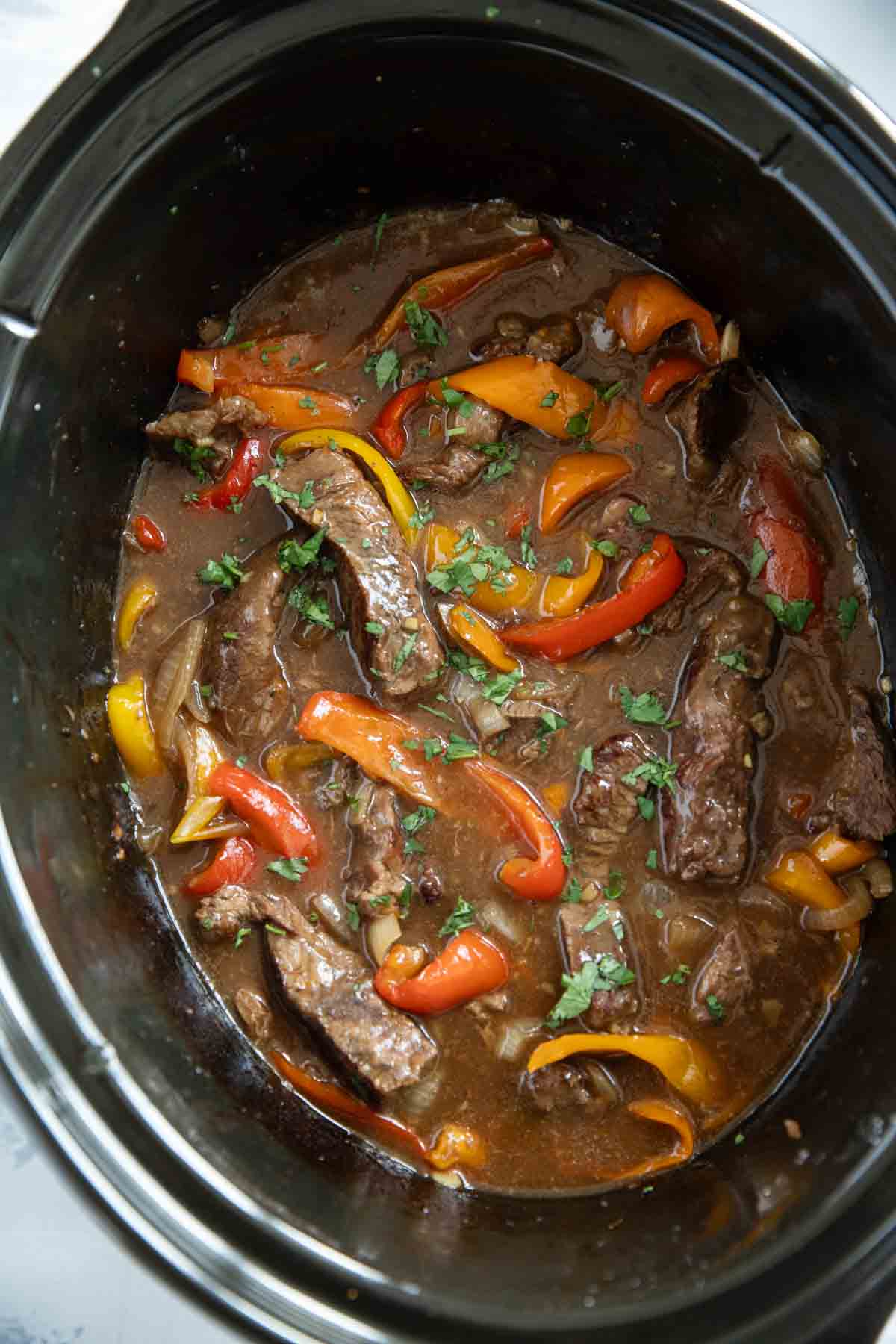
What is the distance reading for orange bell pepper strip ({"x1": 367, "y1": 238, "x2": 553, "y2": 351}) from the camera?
153 inches

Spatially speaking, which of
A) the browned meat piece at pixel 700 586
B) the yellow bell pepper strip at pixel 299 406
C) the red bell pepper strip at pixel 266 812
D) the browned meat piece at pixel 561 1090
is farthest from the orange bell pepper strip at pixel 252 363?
the browned meat piece at pixel 561 1090

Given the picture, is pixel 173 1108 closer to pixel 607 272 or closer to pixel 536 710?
pixel 536 710

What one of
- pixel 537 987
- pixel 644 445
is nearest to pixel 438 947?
pixel 537 987

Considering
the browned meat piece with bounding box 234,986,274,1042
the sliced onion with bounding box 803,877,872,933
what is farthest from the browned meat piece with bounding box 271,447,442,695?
the sliced onion with bounding box 803,877,872,933

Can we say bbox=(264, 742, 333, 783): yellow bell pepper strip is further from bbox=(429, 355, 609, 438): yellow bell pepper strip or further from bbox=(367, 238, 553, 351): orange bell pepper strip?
bbox=(367, 238, 553, 351): orange bell pepper strip

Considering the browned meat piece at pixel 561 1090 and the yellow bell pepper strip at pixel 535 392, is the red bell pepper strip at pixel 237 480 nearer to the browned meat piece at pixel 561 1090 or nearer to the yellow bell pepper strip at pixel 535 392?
the yellow bell pepper strip at pixel 535 392

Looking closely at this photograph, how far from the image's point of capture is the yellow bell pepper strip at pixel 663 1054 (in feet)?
11.5

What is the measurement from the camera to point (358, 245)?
4.02m

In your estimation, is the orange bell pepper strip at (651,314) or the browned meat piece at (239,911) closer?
the browned meat piece at (239,911)

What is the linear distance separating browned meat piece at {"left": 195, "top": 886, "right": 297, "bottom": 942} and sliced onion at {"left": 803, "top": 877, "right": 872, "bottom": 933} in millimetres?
1496

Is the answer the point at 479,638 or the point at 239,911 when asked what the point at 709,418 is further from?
the point at 239,911

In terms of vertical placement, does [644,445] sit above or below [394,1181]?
above

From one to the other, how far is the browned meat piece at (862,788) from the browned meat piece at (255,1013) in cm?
168

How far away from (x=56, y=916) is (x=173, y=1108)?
1.90ft
